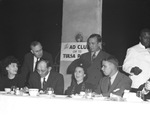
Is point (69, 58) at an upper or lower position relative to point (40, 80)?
upper

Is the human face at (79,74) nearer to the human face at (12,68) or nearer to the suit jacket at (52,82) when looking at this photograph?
the suit jacket at (52,82)

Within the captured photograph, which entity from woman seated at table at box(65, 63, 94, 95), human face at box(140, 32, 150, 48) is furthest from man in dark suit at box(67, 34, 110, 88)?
human face at box(140, 32, 150, 48)

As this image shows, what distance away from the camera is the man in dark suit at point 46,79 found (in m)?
3.63

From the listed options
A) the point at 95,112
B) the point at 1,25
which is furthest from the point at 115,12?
the point at 95,112

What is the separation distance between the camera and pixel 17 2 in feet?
20.1

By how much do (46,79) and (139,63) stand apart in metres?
1.16

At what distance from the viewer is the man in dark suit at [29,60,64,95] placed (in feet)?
11.9

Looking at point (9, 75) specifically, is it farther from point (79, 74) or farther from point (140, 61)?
point (140, 61)

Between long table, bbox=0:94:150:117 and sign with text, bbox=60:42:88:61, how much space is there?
249cm

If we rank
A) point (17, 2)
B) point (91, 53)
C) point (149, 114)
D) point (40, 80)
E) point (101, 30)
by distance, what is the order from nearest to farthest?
point (149, 114) → point (40, 80) → point (91, 53) → point (101, 30) → point (17, 2)

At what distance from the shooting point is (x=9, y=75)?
12.6 ft

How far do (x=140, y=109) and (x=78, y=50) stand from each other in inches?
115

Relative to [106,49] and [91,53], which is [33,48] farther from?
[106,49]

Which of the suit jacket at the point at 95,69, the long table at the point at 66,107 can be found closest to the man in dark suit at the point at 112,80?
the suit jacket at the point at 95,69
